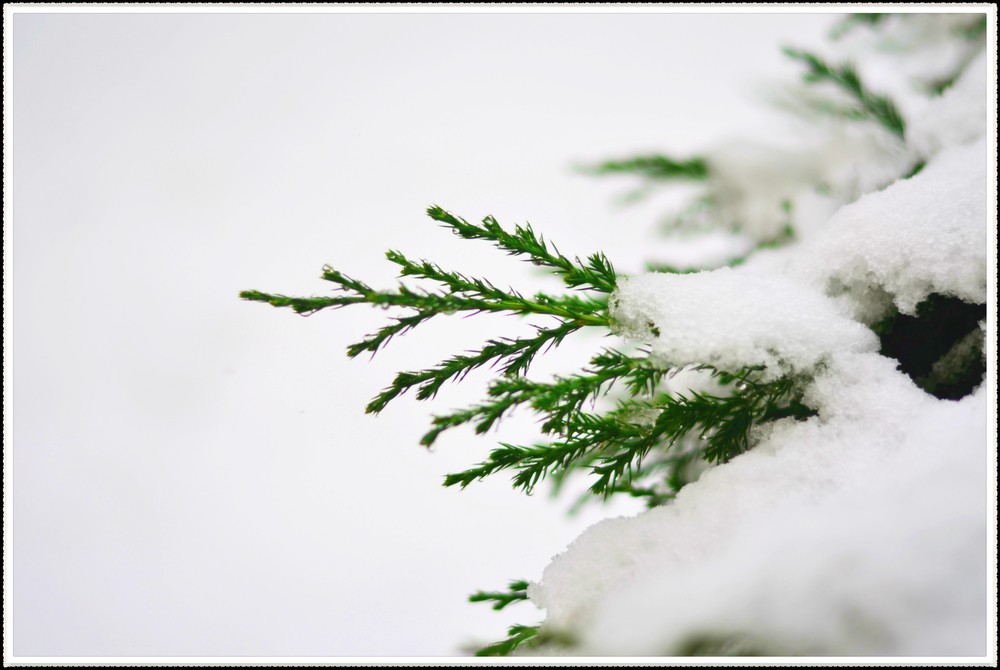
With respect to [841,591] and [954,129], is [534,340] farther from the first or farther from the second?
[954,129]

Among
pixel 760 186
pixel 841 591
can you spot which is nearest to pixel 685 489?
pixel 841 591

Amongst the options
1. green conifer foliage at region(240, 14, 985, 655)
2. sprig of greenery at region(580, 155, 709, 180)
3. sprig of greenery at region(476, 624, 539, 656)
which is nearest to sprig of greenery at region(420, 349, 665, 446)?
green conifer foliage at region(240, 14, 985, 655)

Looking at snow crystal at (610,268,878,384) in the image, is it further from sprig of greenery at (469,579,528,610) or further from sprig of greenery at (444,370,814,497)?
sprig of greenery at (469,579,528,610)

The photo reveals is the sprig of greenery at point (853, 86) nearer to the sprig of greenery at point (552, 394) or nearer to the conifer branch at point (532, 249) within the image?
the conifer branch at point (532, 249)

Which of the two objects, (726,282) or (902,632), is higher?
(726,282)

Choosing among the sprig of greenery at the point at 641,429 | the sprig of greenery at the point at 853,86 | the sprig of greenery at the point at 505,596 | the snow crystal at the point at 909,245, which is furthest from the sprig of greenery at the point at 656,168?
the sprig of greenery at the point at 505,596

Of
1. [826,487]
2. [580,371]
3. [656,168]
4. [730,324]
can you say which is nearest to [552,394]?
[580,371]

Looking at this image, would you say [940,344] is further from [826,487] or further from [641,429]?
[641,429]
